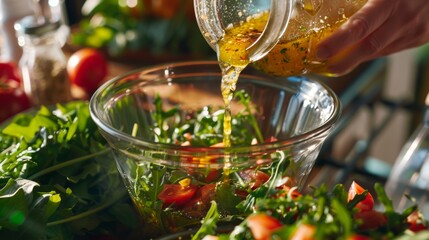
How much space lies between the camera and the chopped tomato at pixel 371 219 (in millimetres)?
438

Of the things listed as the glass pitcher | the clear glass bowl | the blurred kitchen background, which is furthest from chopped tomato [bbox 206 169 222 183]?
the blurred kitchen background

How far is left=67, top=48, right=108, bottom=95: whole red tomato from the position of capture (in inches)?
48.2

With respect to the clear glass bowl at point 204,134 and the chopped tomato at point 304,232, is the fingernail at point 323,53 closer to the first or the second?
the clear glass bowl at point 204,134

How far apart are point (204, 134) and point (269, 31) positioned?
0.55 ft

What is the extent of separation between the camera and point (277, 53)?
25.5 inches

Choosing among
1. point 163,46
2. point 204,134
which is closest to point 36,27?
point 163,46

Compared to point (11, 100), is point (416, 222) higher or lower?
higher

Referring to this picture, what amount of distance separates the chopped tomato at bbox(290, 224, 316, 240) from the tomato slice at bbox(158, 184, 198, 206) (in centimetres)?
20

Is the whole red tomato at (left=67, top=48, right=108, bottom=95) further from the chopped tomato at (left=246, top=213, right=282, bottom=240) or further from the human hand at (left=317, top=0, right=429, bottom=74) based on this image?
the chopped tomato at (left=246, top=213, right=282, bottom=240)

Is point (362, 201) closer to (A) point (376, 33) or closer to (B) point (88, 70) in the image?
(A) point (376, 33)

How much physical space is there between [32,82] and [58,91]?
0.16 ft

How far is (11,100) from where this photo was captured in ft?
3.57

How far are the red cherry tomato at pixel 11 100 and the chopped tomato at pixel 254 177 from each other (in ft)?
2.13

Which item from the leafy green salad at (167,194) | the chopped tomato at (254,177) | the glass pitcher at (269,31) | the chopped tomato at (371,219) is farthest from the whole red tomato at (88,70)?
the chopped tomato at (371,219)
